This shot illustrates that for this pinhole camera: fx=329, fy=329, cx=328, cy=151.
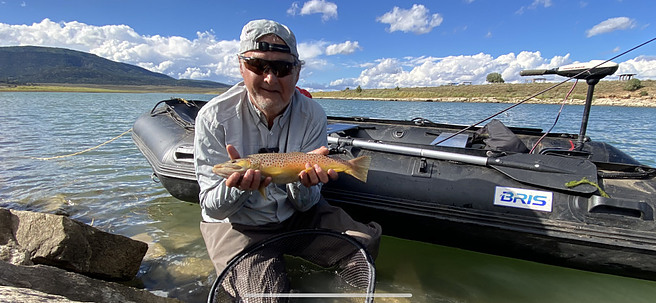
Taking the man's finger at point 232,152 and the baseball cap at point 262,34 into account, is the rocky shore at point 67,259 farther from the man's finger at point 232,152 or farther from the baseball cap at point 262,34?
the baseball cap at point 262,34

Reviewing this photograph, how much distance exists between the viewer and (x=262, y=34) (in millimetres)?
2508

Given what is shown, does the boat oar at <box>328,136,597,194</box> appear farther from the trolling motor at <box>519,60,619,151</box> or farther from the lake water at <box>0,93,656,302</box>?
the trolling motor at <box>519,60,619,151</box>

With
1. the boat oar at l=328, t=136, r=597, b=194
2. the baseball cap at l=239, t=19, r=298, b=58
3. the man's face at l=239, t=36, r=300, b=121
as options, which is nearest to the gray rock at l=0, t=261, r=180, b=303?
the man's face at l=239, t=36, r=300, b=121

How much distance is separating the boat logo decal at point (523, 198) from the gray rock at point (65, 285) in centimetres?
324

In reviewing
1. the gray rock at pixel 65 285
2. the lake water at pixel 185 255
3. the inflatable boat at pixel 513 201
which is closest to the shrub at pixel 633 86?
the inflatable boat at pixel 513 201

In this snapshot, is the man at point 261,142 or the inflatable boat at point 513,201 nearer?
the man at point 261,142

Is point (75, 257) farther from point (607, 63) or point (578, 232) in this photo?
point (607, 63)

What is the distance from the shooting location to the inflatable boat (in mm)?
3082

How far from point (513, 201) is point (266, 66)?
2.77m

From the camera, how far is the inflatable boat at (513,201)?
3082 millimetres

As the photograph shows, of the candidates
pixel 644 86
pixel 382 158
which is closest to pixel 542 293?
pixel 382 158

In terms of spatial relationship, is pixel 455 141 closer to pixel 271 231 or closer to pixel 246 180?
pixel 271 231

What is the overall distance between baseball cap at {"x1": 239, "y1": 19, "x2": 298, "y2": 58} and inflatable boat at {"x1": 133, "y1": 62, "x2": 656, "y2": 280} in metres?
1.99

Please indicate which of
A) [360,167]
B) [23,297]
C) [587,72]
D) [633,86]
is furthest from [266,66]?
[633,86]
